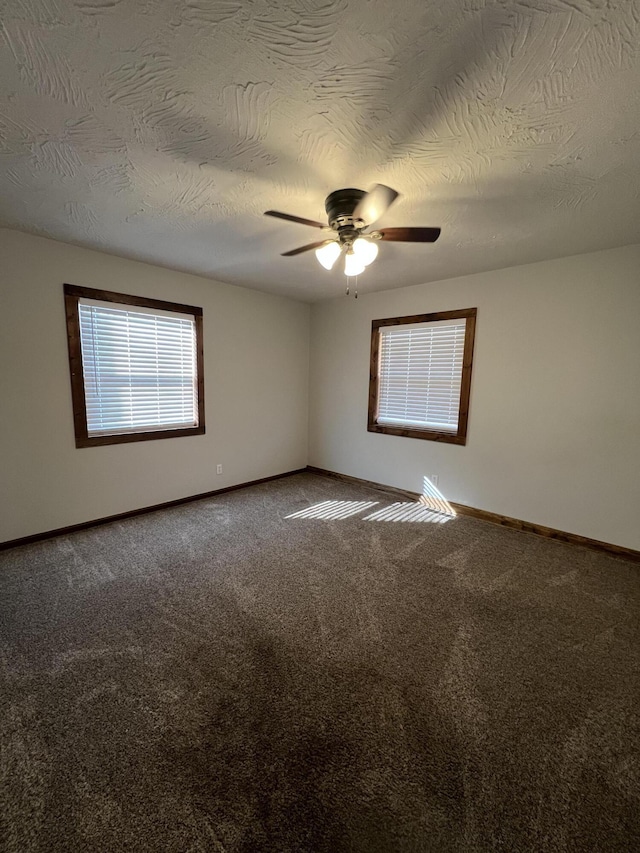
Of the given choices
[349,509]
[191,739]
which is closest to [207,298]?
[349,509]

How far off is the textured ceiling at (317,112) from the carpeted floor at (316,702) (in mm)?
2543

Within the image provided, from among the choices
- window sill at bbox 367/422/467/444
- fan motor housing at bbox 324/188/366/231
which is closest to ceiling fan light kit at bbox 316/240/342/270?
fan motor housing at bbox 324/188/366/231

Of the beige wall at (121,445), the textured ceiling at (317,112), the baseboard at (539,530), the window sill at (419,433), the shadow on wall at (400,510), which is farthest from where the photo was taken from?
the window sill at (419,433)

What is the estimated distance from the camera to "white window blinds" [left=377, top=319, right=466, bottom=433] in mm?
3846

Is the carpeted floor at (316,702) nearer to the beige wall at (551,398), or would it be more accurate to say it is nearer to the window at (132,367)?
the beige wall at (551,398)

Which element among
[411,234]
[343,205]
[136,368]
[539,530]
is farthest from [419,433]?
[136,368]

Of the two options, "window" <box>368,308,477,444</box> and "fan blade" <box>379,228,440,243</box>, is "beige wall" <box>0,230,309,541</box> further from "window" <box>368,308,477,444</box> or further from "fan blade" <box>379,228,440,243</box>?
"fan blade" <box>379,228,440,243</box>

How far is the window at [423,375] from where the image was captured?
3764mm

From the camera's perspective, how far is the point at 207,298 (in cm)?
396

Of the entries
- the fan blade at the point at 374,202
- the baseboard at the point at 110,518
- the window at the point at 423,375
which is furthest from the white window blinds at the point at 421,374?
the fan blade at the point at 374,202

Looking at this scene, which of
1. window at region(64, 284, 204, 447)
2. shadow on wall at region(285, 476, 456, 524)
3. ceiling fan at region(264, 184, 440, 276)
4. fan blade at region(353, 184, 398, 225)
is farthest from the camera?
shadow on wall at region(285, 476, 456, 524)

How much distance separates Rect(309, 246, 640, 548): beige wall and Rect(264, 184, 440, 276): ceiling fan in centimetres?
185

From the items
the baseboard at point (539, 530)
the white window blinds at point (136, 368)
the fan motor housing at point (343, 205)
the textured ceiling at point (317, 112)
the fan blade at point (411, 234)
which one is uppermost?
the textured ceiling at point (317, 112)

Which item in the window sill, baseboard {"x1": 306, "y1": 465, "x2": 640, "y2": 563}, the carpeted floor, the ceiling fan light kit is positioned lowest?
the carpeted floor
